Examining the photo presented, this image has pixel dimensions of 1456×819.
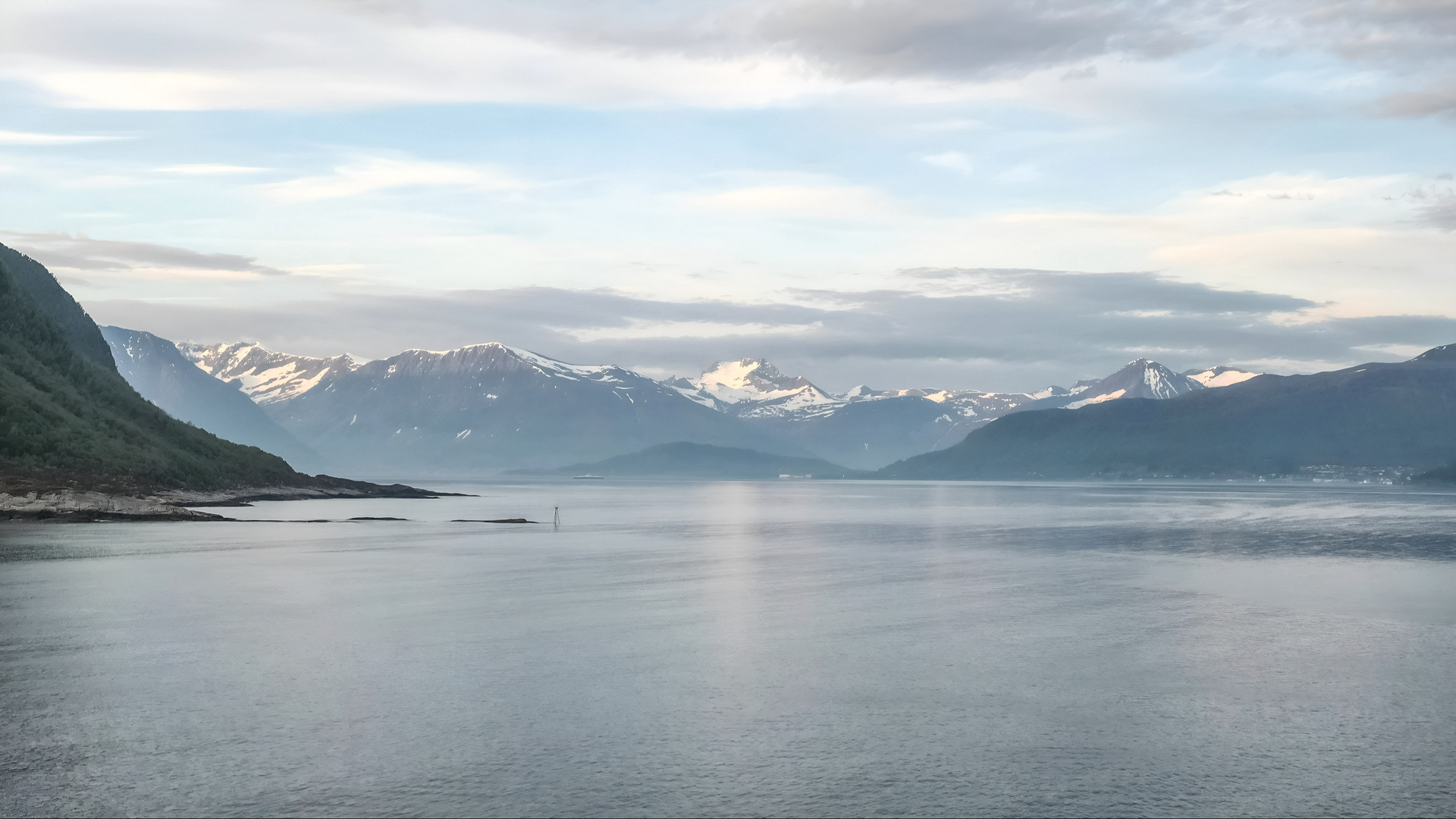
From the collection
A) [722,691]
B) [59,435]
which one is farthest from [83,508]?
[722,691]

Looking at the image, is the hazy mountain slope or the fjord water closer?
the fjord water

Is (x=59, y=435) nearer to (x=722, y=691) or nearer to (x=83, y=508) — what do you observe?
(x=83, y=508)

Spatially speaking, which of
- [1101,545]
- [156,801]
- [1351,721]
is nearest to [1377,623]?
[1351,721]

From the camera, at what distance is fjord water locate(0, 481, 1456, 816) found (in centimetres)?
2245

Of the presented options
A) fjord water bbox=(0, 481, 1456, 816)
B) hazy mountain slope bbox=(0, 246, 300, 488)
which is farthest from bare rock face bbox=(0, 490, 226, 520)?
fjord water bbox=(0, 481, 1456, 816)

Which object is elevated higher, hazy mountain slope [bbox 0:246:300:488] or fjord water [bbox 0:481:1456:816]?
hazy mountain slope [bbox 0:246:300:488]

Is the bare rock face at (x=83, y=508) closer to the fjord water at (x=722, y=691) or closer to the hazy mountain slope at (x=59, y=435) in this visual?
the hazy mountain slope at (x=59, y=435)

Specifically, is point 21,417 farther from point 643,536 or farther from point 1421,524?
point 1421,524

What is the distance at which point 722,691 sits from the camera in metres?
32.5

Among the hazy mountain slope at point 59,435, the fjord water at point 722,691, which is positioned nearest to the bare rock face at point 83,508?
the hazy mountain slope at point 59,435

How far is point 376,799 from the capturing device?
21594 mm

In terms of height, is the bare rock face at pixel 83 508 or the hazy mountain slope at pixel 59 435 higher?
the hazy mountain slope at pixel 59 435

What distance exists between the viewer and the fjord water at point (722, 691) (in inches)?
884

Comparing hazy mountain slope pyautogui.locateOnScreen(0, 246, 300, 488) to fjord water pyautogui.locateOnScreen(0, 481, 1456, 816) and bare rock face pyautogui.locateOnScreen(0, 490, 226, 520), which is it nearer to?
bare rock face pyautogui.locateOnScreen(0, 490, 226, 520)
